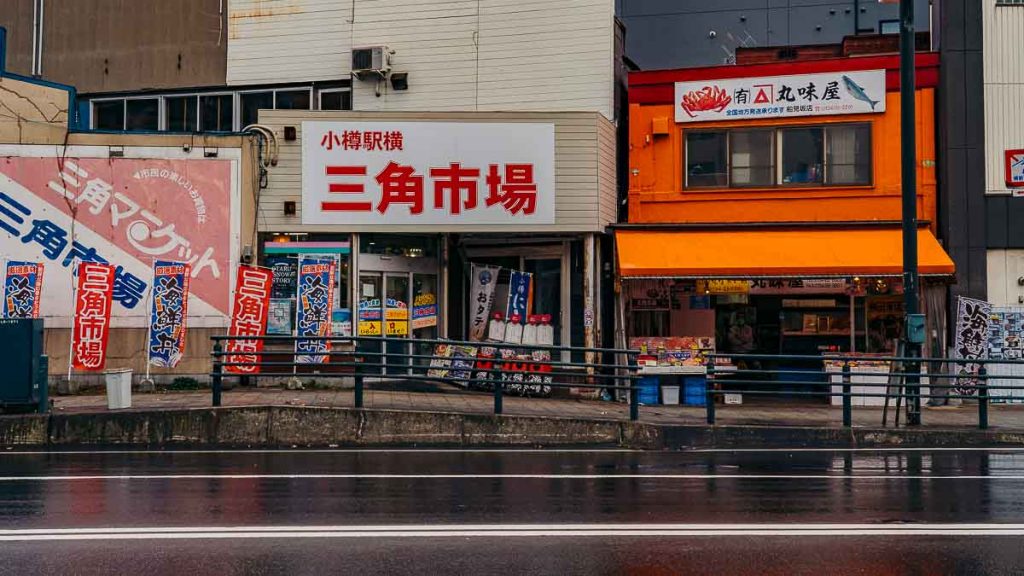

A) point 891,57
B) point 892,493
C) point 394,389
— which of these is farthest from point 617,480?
point 891,57

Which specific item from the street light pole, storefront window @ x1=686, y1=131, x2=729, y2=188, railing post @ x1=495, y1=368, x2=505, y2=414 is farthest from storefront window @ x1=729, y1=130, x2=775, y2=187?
railing post @ x1=495, y1=368, x2=505, y2=414

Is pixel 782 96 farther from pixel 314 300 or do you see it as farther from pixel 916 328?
pixel 314 300

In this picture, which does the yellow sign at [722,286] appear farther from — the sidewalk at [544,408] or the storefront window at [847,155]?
the storefront window at [847,155]

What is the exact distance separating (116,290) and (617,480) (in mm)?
10980

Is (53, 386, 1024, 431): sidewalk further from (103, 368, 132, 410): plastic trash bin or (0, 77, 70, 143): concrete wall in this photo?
(0, 77, 70, 143): concrete wall

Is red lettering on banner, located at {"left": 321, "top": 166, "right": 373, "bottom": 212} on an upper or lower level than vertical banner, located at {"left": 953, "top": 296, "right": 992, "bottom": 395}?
upper

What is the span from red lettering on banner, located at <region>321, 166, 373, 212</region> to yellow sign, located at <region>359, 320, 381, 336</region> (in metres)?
2.13

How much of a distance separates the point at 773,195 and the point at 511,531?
13.2 meters

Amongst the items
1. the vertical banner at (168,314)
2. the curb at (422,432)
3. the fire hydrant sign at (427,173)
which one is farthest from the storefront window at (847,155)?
the vertical banner at (168,314)

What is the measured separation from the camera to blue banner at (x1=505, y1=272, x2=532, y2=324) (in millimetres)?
18859

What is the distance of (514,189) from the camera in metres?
18.1

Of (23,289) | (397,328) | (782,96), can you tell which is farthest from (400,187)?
(782,96)

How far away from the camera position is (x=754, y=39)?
96.0 ft

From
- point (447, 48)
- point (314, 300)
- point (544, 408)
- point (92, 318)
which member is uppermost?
point (447, 48)
